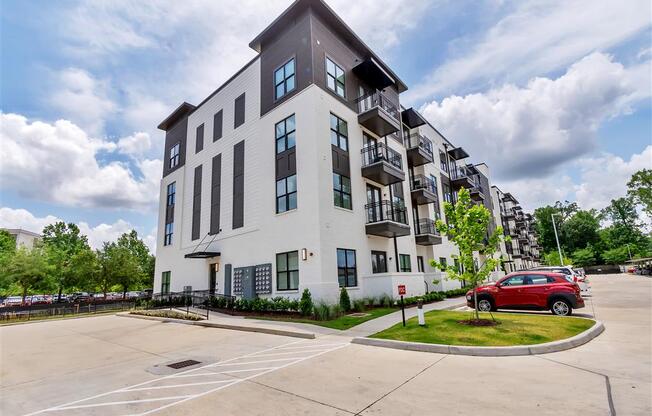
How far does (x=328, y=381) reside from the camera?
5820 mm

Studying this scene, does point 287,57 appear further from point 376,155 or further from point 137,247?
point 137,247

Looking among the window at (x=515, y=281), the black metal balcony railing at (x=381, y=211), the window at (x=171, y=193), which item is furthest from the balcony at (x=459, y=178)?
the window at (x=171, y=193)

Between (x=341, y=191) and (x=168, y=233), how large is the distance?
61.7 feet

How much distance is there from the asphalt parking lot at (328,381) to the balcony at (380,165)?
11941mm

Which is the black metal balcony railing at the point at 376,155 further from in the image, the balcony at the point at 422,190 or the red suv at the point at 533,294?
the red suv at the point at 533,294

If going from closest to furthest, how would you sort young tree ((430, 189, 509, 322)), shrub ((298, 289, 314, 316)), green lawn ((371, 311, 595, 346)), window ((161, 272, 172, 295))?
green lawn ((371, 311, 595, 346)) < young tree ((430, 189, 509, 322)) < shrub ((298, 289, 314, 316)) < window ((161, 272, 172, 295))

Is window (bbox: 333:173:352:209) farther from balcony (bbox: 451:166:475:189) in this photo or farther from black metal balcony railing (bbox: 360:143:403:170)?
balcony (bbox: 451:166:475:189)

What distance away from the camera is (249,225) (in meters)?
20.0

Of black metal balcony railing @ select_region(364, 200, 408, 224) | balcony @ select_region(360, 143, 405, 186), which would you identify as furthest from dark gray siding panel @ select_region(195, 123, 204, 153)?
black metal balcony railing @ select_region(364, 200, 408, 224)

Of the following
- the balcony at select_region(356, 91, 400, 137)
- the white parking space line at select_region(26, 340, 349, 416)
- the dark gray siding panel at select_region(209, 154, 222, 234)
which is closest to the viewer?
the white parking space line at select_region(26, 340, 349, 416)

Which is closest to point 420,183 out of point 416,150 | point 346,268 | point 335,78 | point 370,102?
point 416,150

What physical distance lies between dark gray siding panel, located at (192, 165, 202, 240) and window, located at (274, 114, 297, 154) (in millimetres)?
10119

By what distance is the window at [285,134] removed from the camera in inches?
738

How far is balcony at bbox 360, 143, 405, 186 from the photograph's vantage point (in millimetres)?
19277
